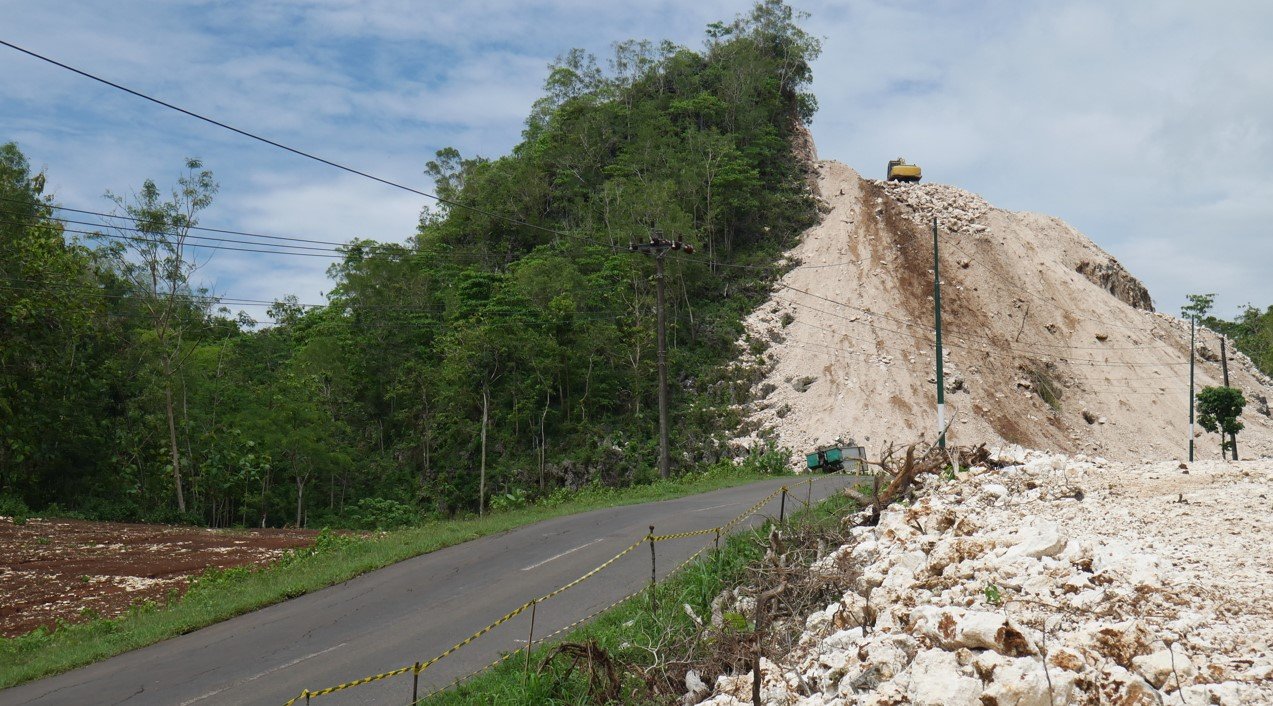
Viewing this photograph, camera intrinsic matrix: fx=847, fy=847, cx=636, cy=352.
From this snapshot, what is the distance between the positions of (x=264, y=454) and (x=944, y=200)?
4397cm

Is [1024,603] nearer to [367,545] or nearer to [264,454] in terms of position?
[367,545]

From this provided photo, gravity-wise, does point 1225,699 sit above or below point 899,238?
below

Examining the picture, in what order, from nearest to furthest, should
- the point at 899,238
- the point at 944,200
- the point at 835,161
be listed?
the point at 899,238
the point at 944,200
the point at 835,161

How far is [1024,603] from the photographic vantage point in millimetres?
6926

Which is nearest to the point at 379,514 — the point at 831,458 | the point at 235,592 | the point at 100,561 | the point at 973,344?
the point at 100,561

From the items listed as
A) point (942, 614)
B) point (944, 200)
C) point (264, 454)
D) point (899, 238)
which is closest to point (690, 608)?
point (942, 614)

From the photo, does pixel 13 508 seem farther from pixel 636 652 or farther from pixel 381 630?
pixel 636 652

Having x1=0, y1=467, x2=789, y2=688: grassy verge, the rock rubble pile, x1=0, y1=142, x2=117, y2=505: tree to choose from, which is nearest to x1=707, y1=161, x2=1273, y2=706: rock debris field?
x1=0, y1=467, x2=789, y2=688: grassy verge

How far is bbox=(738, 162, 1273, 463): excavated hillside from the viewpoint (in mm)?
37250

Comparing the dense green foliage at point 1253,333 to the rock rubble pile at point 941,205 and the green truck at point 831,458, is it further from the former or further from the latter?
the green truck at point 831,458

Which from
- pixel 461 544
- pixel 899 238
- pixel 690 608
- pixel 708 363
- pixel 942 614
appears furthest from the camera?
pixel 899 238

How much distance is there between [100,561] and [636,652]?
14666 millimetres

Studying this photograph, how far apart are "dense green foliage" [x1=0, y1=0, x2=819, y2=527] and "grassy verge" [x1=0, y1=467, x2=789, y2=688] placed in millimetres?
11042

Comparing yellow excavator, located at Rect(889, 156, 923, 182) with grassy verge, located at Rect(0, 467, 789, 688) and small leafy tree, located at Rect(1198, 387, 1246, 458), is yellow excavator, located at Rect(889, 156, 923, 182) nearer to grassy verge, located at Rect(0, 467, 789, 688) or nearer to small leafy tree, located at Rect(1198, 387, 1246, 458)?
small leafy tree, located at Rect(1198, 387, 1246, 458)
